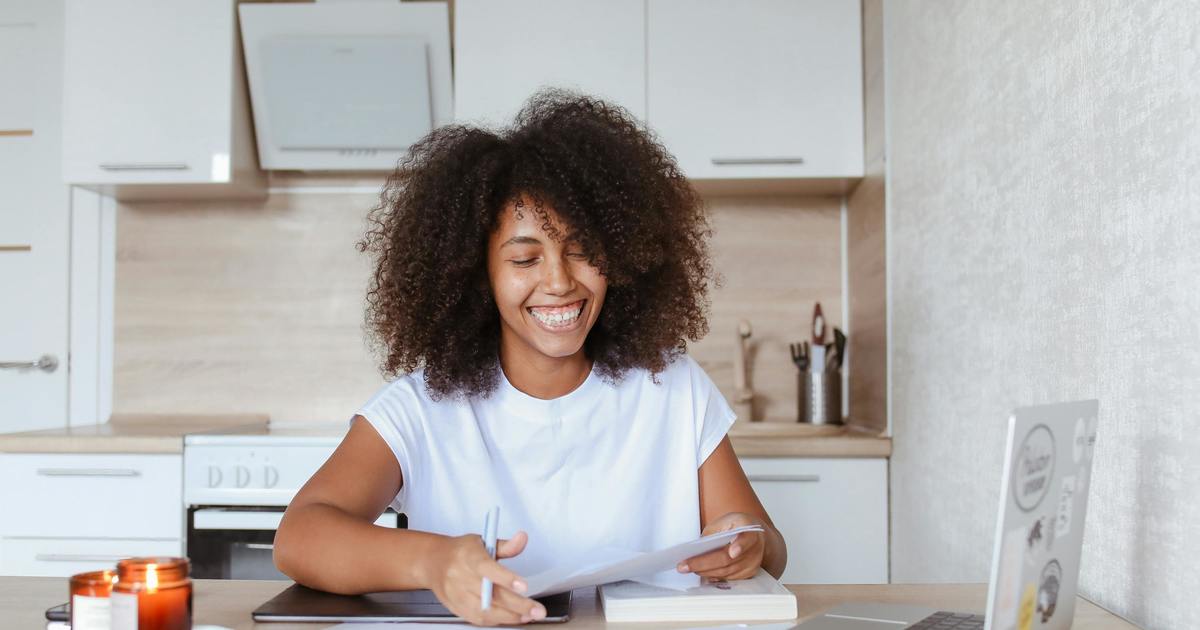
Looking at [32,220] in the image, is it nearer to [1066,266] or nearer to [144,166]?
[144,166]

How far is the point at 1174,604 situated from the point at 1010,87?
771mm

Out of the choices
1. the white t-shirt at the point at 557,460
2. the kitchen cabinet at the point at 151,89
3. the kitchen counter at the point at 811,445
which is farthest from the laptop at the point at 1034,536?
the kitchen cabinet at the point at 151,89

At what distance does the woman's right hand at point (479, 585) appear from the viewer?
3.06 feet

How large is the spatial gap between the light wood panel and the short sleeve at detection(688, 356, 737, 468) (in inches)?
38.2

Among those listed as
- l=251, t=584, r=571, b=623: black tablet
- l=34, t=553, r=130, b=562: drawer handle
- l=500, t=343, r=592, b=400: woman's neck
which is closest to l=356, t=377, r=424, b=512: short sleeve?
l=500, t=343, r=592, b=400: woman's neck

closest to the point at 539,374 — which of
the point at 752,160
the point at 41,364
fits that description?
the point at 752,160

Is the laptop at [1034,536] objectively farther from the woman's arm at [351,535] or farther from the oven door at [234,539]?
the oven door at [234,539]

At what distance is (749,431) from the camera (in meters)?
2.69

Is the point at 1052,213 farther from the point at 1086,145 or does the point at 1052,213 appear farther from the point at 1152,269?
the point at 1152,269

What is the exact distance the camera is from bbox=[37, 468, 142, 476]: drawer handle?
2562 mm

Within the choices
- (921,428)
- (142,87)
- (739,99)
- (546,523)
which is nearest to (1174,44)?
(546,523)

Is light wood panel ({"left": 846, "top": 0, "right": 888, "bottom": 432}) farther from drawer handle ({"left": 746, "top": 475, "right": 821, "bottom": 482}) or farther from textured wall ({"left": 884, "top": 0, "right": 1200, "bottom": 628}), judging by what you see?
textured wall ({"left": 884, "top": 0, "right": 1200, "bottom": 628})

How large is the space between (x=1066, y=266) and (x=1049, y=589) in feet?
1.66

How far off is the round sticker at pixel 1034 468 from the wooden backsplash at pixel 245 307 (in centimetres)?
221
